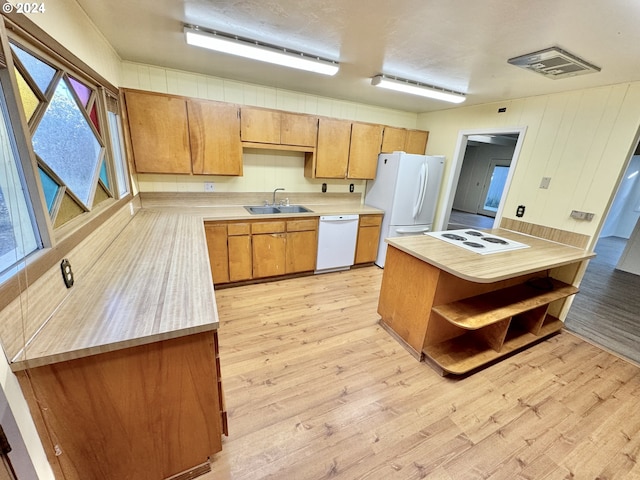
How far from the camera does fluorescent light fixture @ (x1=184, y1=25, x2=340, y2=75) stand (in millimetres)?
1728

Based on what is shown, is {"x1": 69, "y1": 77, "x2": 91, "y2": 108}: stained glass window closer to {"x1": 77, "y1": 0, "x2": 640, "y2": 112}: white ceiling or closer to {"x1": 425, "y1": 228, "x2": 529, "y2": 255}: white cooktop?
{"x1": 77, "y1": 0, "x2": 640, "y2": 112}: white ceiling

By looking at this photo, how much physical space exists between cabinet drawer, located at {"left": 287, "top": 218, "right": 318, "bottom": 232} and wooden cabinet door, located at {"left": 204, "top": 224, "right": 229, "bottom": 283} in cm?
77

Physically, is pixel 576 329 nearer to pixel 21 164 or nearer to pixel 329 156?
pixel 329 156

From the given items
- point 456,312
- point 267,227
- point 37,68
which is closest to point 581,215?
point 456,312

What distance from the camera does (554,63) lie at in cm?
185

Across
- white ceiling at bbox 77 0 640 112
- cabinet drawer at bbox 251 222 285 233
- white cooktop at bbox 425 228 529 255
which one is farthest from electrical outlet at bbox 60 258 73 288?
white cooktop at bbox 425 228 529 255

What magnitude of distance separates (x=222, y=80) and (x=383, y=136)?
7.14ft

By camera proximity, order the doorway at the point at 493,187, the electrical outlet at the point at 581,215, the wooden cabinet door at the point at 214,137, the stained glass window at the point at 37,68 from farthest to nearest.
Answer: the doorway at the point at 493,187 → the wooden cabinet door at the point at 214,137 → the electrical outlet at the point at 581,215 → the stained glass window at the point at 37,68

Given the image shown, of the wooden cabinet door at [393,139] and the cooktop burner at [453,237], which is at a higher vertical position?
the wooden cabinet door at [393,139]

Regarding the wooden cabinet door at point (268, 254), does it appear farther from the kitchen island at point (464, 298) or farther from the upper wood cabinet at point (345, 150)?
the kitchen island at point (464, 298)

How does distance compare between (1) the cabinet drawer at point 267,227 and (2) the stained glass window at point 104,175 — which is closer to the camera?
(2) the stained glass window at point 104,175

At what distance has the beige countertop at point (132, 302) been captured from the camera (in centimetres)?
87

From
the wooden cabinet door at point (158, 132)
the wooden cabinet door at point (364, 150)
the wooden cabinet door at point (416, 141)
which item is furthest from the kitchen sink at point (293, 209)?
the wooden cabinet door at point (416, 141)

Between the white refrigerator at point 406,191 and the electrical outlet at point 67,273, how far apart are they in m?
3.10
